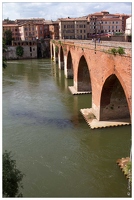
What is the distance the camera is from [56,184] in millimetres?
11781

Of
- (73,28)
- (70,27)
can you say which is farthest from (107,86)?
(70,27)

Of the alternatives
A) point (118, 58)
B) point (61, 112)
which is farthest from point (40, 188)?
point (61, 112)

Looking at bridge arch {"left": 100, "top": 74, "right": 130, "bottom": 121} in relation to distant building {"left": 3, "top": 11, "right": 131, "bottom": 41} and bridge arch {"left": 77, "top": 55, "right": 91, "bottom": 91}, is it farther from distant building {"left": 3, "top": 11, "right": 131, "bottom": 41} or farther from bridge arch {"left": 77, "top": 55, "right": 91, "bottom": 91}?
distant building {"left": 3, "top": 11, "right": 131, "bottom": 41}

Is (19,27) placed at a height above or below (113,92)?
above

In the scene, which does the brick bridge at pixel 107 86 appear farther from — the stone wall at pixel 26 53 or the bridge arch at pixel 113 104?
the stone wall at pixel 26 53

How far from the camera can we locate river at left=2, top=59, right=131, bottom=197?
458 inches

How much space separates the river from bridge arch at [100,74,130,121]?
1434mm

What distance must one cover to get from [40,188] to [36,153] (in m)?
3.38

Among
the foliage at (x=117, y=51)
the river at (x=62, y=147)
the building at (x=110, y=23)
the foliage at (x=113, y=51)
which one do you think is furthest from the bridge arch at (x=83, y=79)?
the building at (x=110, y=23)

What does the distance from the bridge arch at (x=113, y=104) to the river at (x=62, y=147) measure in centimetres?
143

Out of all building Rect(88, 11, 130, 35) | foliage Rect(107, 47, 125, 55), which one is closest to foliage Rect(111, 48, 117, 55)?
foliage Rect(107, 47, 125, 55)

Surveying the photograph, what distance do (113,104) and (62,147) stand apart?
5881 millimetres

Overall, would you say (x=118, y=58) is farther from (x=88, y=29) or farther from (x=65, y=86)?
(x=88, y=29)

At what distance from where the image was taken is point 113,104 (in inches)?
730
